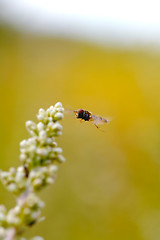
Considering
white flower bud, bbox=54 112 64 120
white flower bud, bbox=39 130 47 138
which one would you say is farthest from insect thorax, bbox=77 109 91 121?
white flower bud, bbox=39 130 47 138

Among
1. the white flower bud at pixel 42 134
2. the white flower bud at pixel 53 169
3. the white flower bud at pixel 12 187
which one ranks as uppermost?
the white flower bud at pixel 42 134

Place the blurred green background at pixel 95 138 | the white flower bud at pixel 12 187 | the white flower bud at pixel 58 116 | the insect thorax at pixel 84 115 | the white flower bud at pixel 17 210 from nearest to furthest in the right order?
the white flower bud at pixel 17 210 < the white flower bud at pixel 12 187 < the white flower bud at pixel 58 116 < the insect thorax at pixel 84 115 < the blurred green background at pixel 95 138

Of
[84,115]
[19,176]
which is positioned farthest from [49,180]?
[84,115]

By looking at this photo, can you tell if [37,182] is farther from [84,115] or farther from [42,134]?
[84,115]

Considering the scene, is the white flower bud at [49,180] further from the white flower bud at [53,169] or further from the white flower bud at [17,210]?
the white flower bud at [17,210]

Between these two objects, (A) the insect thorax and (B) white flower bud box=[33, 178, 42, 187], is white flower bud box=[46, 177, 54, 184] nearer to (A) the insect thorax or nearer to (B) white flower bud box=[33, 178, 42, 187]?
(B) white flower bud box=[33, 178, 42, 187]

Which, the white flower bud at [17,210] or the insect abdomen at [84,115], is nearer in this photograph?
the white flower bud at [17,210]

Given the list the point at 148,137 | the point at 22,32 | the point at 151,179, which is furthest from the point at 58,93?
the point at 22,32

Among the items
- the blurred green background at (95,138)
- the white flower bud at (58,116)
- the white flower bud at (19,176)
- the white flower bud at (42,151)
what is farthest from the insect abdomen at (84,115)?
the blurred green background at (95,138)
